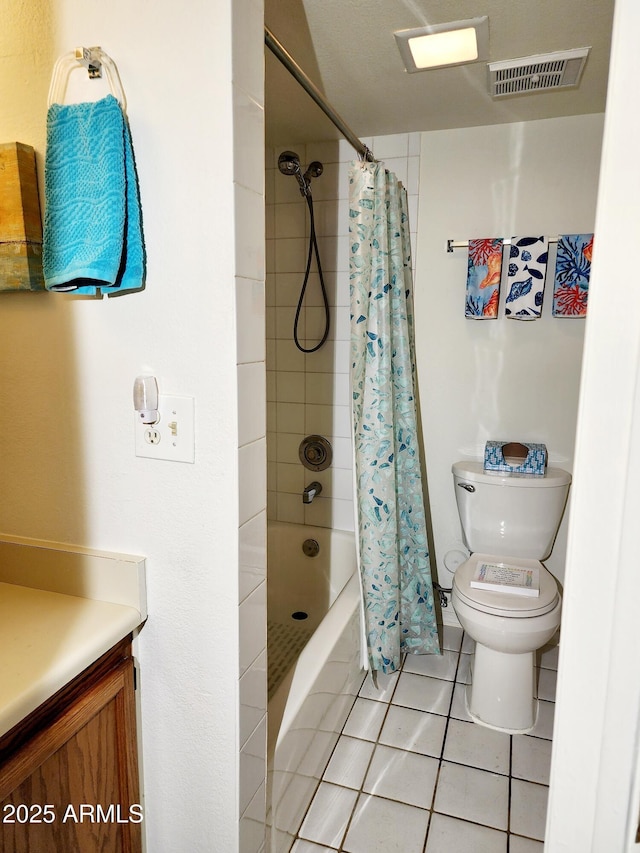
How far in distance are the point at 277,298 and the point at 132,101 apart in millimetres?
1588

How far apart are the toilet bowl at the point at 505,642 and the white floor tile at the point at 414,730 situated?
0.17 m

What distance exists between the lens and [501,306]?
232cm

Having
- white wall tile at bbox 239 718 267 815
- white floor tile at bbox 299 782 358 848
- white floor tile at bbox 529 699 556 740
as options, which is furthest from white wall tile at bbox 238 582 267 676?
white floor tile at bbox 529 699 556 740

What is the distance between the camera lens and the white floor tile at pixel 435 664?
7.73 ft

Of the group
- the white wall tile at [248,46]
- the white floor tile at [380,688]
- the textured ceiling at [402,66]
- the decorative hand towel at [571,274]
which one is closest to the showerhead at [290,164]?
the textured ceiling at [402,66]

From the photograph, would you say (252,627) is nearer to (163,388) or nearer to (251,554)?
(251,554)

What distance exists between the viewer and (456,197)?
2.34 meters

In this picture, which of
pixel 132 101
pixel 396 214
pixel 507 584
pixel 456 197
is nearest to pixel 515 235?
pixel 456 197

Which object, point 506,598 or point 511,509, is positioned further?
point 511,509

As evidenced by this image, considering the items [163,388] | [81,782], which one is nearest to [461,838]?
[81,782]

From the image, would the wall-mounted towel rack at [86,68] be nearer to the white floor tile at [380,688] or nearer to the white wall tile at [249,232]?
the white wall tile at [249,232]

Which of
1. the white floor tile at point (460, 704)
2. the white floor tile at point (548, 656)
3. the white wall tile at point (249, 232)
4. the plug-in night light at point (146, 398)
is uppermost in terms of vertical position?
the white wall tile at point (249, 232)

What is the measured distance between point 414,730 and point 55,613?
1431 mm

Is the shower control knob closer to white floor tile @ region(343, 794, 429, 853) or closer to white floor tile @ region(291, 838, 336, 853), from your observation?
white floor tile @ region(343, 794, 429, 853)
